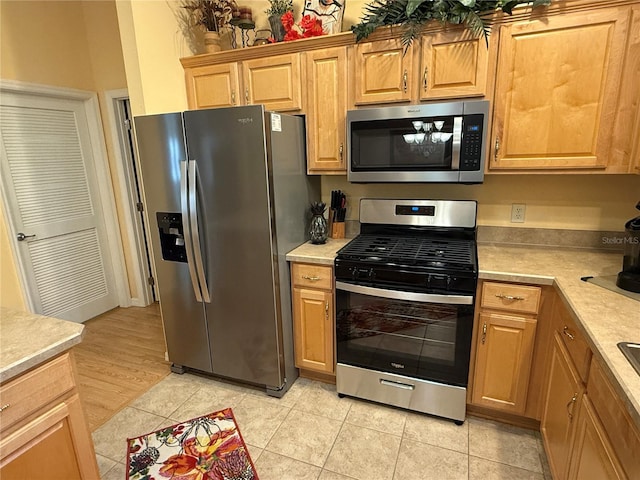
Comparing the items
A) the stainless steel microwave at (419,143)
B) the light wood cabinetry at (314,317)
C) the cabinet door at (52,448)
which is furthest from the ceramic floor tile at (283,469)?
the stainless steel microwave at (419,143)

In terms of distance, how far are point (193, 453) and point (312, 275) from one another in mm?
1128

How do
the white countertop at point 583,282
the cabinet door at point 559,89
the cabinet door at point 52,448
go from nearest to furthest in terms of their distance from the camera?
the white countertop at point 583,282 → the cabinet door at point 52,448 → the cabinet door at point 559,89

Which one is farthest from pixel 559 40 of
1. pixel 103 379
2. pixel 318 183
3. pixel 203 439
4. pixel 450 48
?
pixel 103 379

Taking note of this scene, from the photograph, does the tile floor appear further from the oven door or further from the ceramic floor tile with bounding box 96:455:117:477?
the oven door

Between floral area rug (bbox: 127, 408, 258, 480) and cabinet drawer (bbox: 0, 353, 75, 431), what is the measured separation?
82 cm

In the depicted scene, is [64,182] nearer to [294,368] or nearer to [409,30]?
[294,368]

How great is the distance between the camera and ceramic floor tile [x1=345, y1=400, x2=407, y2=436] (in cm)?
201

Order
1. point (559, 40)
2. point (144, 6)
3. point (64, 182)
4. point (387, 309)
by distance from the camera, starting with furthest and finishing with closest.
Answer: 1. point (64, 182)
2. point (144, 6)
3. point (387, 309)
4. point (559, 40)

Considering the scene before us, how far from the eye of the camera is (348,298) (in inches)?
82.0

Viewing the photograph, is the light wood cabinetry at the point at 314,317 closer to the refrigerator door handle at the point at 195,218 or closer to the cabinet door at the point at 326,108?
the refrigerator door handle at the point at 195,218

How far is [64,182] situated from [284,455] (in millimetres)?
2956

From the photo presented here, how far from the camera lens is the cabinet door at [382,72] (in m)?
1.98

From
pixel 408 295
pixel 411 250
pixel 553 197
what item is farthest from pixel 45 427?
pixel 553 197

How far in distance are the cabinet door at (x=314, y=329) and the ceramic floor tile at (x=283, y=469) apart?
603 mm
